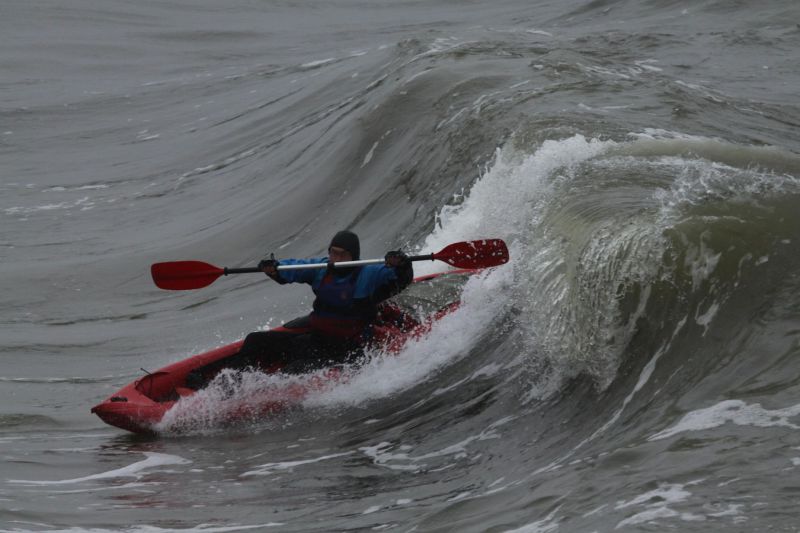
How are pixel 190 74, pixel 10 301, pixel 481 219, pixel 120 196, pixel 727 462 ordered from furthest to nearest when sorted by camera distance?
pixel 190 74 → pixel 120 196 → pixel 10 301 → pixel 481 219 → pixel 727 462

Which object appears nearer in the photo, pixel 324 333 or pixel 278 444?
pixel 278 444

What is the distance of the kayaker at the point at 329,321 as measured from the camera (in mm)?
7898

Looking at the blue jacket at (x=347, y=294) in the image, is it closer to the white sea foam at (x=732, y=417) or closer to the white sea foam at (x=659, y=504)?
the white sea foam at (x=732, y=417)

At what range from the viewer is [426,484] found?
6.12 meters

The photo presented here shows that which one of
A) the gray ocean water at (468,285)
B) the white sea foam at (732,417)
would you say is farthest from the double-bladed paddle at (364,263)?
the white sea foam at (732,417)

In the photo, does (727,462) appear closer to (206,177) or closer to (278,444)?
(278,444)

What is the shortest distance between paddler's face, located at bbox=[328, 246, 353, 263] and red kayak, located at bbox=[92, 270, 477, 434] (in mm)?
526

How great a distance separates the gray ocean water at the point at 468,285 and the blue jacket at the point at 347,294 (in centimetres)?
32

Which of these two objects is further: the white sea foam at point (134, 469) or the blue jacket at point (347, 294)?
the blue jacket at point (347, 294)

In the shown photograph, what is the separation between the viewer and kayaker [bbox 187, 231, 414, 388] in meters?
7.90

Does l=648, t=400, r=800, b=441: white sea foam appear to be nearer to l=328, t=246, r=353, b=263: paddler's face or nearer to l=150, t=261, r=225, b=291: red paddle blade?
l=328, t=246, r=353, b=263: paddler's face

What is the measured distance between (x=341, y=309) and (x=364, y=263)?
42 centimetres

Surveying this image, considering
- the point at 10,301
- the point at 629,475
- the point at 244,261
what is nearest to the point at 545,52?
the point at 244,261

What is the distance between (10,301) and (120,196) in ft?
14.3
